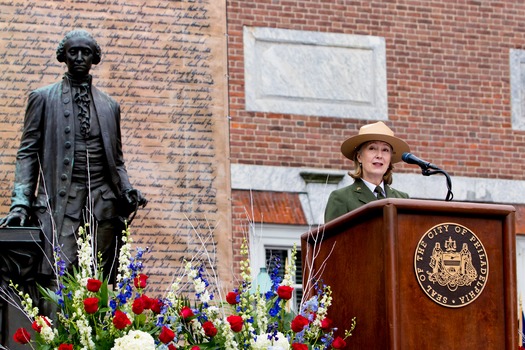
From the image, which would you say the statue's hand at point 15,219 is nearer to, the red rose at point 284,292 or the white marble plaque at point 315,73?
the red rose at point 284,292

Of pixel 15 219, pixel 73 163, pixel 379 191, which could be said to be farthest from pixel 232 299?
pixel 73 163

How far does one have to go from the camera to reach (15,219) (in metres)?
9.15

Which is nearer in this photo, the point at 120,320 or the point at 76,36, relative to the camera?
the point at 120,320

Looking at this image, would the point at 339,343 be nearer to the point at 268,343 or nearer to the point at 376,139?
the point at 268,343

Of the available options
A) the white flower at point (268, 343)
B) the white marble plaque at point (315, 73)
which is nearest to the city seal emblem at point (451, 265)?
the white flower at point (268, 343)

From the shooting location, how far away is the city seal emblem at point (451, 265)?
646 centimetres

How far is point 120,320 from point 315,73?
7.94 meters

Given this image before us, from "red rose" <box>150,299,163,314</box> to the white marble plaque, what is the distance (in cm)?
721

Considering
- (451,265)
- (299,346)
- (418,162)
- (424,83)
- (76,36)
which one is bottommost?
(299,346)

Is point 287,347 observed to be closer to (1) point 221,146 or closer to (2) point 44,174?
(2) point 44,174

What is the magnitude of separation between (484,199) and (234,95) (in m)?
2.64

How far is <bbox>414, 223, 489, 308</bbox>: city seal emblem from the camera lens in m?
6.46

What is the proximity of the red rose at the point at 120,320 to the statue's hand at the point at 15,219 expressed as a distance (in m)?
2.72

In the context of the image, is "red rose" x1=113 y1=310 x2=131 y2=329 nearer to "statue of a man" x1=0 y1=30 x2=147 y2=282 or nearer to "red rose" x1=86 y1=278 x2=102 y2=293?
"red rose" x1=86 y1=278 x2=102 y2=293
